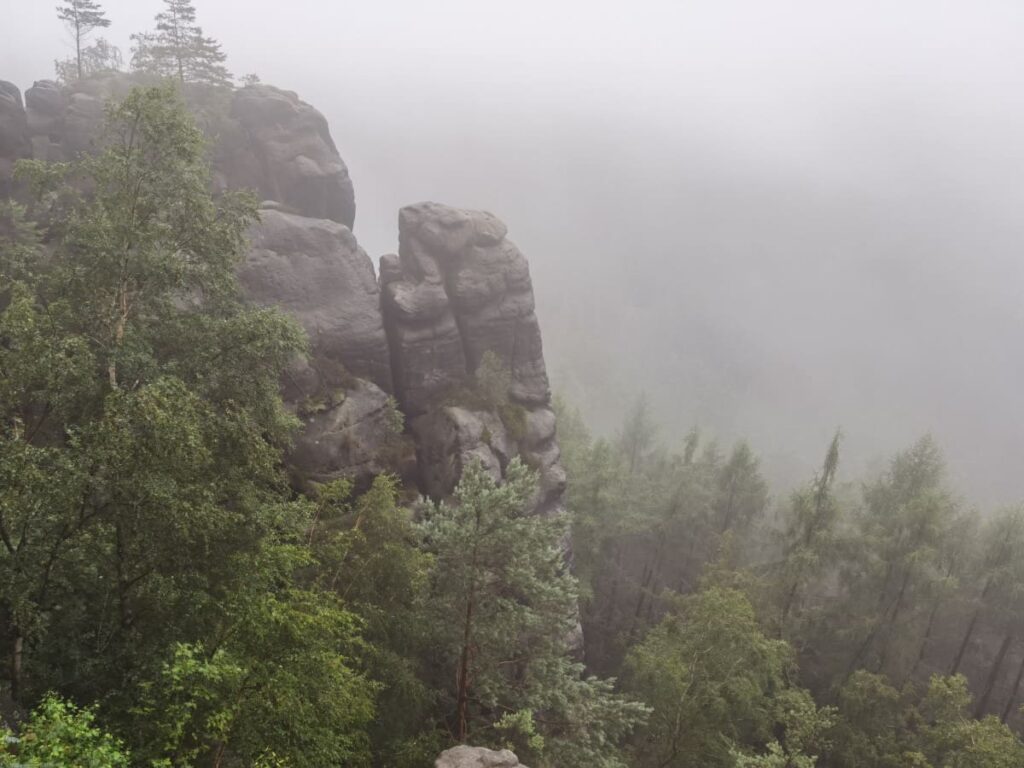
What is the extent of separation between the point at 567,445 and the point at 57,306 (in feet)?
130

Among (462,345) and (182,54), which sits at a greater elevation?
(182,54)

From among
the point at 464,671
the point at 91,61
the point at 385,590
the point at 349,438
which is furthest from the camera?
the point at 91,61

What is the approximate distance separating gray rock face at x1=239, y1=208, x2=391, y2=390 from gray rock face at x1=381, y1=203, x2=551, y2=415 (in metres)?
1.76

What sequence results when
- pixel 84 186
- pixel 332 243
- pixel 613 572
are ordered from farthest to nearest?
pixel 613 572 < pixel 332 243 < pixel 84 186

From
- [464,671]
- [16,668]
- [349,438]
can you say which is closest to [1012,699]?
[464,671]

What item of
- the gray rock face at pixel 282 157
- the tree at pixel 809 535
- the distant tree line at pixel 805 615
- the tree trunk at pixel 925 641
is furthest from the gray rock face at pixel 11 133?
the tree trunk at pixel 925 641

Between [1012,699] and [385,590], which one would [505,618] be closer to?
[385,590]

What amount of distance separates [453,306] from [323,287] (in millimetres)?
8464

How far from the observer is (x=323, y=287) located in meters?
32.9

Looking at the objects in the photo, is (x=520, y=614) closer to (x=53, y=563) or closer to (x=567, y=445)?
(x=53, y=563)

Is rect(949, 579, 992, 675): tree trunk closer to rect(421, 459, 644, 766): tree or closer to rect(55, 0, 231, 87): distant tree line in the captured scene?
rect(421, 459, 644, 766): tree

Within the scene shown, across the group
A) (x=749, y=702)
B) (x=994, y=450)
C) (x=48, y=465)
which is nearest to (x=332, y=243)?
(x=48, y=465)

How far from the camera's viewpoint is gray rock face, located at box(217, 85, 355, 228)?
38.8 metres

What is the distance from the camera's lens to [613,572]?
50.1 m
